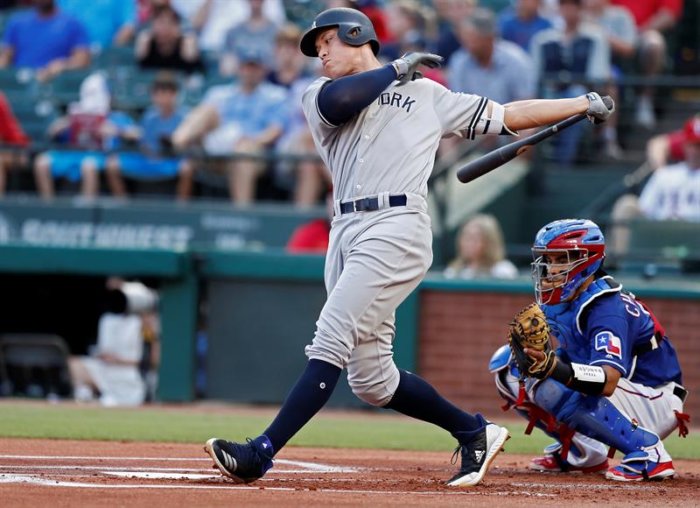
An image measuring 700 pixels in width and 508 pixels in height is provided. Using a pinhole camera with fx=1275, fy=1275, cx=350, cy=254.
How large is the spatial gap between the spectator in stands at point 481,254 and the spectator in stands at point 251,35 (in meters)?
3.77

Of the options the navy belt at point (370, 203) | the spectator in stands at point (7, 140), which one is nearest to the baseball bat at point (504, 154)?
the navy belt at point (370, 203)

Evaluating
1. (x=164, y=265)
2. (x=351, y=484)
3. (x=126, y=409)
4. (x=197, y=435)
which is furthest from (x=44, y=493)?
(x=164, y=265)

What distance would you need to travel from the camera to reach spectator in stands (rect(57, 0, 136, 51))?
14094 mm

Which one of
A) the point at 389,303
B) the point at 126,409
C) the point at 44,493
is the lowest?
the point at 126,409

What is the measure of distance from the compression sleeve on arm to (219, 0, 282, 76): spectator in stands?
26.7 ft

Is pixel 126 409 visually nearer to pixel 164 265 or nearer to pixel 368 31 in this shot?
pixel 164 265

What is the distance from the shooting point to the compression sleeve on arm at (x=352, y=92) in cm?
453

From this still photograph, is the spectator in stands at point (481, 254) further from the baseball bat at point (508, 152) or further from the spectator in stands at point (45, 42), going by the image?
the spectator in stands at point (45, 42)

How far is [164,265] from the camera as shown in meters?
9.96

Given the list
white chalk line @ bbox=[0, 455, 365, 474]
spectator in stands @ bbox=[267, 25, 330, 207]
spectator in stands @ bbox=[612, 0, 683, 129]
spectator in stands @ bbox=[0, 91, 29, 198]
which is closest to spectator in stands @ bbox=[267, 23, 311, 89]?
spectator in stands @ bbox=[267, 25, 330, 207]

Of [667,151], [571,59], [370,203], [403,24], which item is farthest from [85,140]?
Answer: [370,203]

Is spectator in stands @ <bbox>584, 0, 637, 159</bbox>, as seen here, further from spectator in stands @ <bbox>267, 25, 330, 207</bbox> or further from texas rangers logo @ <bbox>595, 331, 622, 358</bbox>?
texas rangers logo @ <bbox>595, 331, 622, 358</bbox>

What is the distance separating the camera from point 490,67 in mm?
11008

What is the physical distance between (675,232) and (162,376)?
4.17 metres
